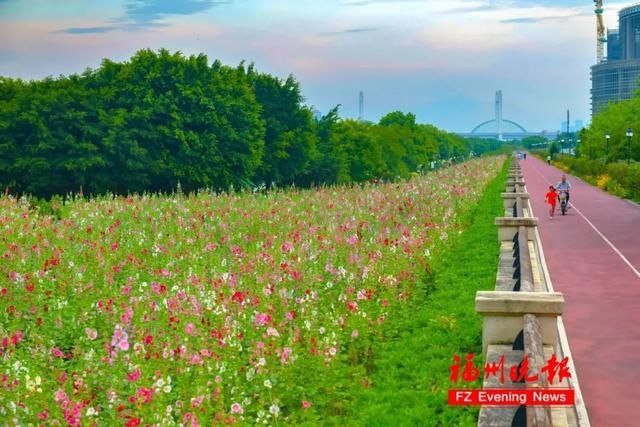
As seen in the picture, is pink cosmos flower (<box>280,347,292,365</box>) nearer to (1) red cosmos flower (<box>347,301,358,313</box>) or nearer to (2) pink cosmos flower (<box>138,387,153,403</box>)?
(2) pink cosmos flower (<box>138,387,153,403</box>)

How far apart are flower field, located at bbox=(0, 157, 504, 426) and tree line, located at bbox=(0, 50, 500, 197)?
2459 centimetres

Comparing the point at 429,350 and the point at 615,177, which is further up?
the point at 615,177

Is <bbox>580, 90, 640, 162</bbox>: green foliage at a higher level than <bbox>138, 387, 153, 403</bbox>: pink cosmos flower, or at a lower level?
higher

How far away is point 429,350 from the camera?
32.7ft

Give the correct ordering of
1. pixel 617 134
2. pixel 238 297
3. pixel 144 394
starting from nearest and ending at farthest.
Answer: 1. pixel 144 394
2. pixel 238 297
3. pixel 617 134

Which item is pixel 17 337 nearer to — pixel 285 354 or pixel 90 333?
pixel 90 333

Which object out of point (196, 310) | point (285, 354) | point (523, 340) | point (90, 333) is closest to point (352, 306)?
point (196, 310)

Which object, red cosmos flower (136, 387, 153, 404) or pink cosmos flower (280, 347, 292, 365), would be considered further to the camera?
pink cosmos flower (280, 347, 292, 365)

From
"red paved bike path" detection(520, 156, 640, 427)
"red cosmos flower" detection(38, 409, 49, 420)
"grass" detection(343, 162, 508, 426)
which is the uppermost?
"red cosmos flower" detection(38, 409, 49, 420)

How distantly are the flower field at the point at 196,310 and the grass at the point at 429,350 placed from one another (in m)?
0.30

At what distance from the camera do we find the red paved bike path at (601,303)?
981 cm

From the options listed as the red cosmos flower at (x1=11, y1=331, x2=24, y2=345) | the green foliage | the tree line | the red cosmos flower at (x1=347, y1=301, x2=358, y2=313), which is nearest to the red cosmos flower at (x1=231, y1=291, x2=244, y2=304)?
the red cosmos flower at (x1=347, y1=301, x2=358, y2=313)

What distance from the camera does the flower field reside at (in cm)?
743

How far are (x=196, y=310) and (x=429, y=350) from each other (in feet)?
9.21
